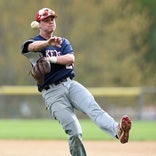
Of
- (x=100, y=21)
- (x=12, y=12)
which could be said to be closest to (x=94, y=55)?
(x=100, y=21)

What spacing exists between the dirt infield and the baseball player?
10.3ft

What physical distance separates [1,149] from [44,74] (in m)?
4.52

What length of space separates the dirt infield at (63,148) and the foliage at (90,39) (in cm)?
2614

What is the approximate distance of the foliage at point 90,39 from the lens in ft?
137

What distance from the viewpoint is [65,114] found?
30.0 feet

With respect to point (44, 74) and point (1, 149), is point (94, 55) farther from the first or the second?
point (44, 74)

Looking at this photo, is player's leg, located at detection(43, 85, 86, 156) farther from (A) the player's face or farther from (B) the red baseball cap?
(B) the red baseball cap

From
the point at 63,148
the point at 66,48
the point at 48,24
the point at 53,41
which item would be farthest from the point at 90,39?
the point at 53,41

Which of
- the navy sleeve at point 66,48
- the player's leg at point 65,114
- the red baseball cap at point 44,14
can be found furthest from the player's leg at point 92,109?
the red baseball cap at point 44,14

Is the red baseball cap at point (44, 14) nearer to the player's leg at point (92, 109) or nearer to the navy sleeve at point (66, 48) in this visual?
the navy sleeve at point (66, 48)

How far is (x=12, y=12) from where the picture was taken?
43094 mm

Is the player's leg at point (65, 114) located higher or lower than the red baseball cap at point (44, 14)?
lower

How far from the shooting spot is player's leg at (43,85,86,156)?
9.14 m

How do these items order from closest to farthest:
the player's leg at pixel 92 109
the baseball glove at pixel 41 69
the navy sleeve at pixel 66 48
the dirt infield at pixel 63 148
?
the player's leg at pixel 92 109
the baseball glove at pixel 41 69
the navy sleeve at pixel 66 48
the dirt infield at pixel 63 148
